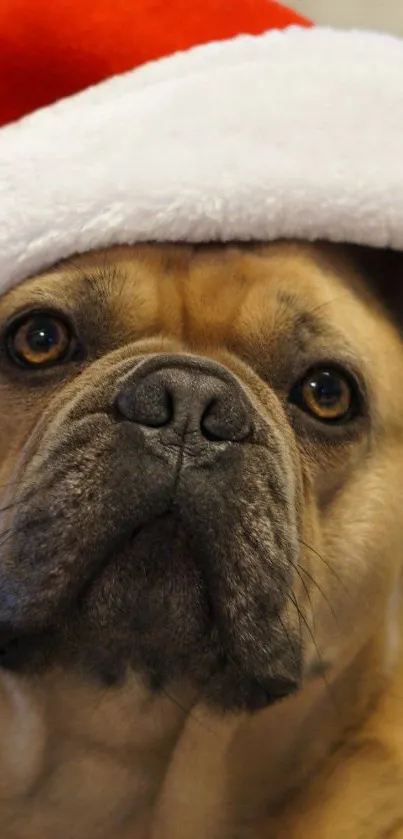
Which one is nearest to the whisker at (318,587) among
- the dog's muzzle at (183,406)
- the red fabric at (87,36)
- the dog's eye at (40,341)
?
the dog's muzzle at (183,406)

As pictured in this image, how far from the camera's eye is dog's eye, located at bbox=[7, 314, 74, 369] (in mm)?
1046

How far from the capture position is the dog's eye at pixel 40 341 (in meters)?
1.05

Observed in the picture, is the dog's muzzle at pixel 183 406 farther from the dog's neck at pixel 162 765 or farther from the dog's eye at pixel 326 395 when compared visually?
the dog's neck at pixel 162 765

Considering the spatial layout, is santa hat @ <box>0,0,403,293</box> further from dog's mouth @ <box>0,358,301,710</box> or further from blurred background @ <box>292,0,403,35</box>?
blurred background @ <box>292,0,403,35</box>

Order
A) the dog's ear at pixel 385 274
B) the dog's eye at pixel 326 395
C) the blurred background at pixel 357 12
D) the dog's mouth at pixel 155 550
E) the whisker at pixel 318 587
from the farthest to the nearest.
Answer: the blurred background at pixel 357 12 < the dog's ear at pixel 385 274 < the dog's eye at pixel 326 395 < the whisker at pixel 318 587 < the dog's mouth at pixel 155 550

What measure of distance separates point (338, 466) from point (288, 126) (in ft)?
1.24

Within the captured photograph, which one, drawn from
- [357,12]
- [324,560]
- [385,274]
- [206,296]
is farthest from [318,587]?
[357,12]

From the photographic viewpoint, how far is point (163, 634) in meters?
0.87

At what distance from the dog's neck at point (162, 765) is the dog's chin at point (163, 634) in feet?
0.43

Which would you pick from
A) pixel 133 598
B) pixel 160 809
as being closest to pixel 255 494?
pixel 133 598

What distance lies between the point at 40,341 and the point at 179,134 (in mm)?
270

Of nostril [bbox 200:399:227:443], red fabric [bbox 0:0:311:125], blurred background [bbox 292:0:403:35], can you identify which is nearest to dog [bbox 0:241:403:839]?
nostril [bbox 200:399:227:443]

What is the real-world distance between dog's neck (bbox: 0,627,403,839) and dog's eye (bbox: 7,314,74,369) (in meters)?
0.34

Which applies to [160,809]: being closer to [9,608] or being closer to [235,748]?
[235,748]
